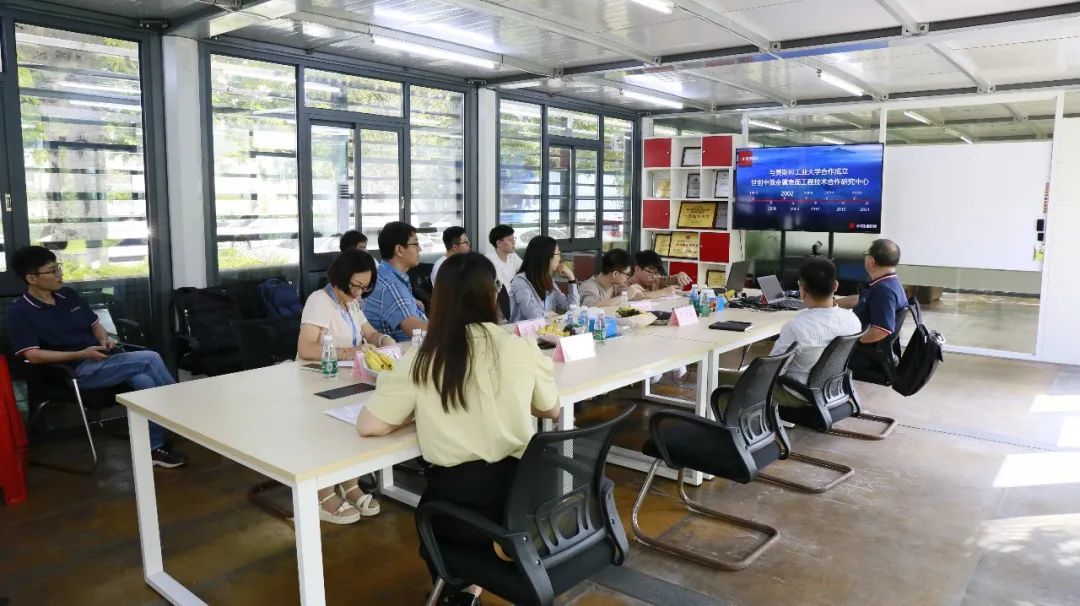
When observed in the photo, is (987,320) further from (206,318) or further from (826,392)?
(206,318)

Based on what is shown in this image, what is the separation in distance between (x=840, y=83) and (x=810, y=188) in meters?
1.51

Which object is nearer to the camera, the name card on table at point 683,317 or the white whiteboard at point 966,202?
the name card on table at point 683,317

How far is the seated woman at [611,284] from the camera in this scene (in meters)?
5.27

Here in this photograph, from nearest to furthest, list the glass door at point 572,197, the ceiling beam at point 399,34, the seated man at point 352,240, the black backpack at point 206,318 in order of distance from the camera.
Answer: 1. the ceiling beam at point 399,34
2. the black backpack at point 206,318
3. the seated man at point 352,240
4. the glass door at point 572,197

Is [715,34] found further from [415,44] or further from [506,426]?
[506,426]

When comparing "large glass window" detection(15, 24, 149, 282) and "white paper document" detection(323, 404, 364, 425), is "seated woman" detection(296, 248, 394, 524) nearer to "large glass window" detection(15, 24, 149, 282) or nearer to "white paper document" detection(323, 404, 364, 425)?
"white paper document" detection(323, 404, 364, 425)

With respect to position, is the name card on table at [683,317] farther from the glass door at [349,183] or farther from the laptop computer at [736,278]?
the glass door at [349,183]

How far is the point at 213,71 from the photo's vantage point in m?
5.48

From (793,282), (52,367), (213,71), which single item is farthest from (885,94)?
(52,367)

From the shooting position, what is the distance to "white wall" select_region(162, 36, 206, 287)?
5168 millimetres

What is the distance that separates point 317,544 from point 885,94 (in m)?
7.68

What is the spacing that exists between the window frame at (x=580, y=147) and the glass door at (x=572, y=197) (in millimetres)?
22

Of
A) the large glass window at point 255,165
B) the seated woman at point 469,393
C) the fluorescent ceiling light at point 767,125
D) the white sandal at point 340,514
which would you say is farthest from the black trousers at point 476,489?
the fluorescent ceiling light at point 767,125

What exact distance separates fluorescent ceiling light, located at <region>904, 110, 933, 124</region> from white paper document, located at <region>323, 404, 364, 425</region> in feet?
24.9
